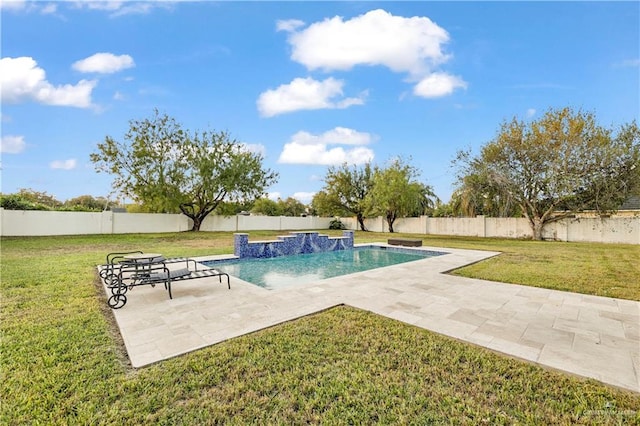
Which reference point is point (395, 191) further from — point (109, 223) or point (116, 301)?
point (116, 301)

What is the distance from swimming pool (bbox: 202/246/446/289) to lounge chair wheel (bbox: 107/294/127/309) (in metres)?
2.70

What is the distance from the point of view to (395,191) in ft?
76.2

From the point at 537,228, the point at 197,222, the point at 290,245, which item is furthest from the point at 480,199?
the point at 197,222

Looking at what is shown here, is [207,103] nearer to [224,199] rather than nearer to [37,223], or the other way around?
[224,199]

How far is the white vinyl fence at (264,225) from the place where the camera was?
16.5m

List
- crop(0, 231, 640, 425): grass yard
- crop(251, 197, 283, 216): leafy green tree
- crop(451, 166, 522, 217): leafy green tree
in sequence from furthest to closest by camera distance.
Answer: crop(251, 197, 283, 216): leafy green tree
crop(451, 166, 522, 217): leafy green tree
crop(0, 231, 640, 425): grass yard

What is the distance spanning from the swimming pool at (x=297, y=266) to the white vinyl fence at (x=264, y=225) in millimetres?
11751

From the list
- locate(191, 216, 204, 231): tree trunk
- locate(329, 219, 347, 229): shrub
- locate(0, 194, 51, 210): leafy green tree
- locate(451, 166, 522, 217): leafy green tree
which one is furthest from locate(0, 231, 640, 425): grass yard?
locate(329, 219, 347, 229): shrub

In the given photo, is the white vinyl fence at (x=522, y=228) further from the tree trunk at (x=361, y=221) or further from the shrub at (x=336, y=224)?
the shrub at (x=336, y=224)

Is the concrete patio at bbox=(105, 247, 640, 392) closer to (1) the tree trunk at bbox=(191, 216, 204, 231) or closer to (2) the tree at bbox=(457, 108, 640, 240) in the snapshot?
(2) the tree at bbox=(457, 108, 640, 240)

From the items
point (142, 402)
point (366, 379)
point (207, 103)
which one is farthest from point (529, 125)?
point (142, 402)

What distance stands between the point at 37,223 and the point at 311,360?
21.3 m

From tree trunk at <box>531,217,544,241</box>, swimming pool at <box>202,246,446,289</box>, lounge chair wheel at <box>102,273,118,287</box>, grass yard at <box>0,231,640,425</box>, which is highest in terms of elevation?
tree trunk at <box>531,217,544,241</box>

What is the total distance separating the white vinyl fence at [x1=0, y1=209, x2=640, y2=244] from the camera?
54.3 feet
